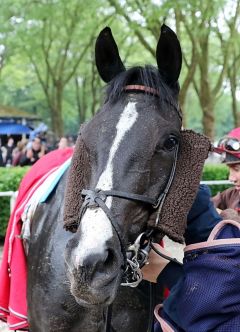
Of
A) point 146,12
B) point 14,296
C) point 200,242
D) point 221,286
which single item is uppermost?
point 146,12

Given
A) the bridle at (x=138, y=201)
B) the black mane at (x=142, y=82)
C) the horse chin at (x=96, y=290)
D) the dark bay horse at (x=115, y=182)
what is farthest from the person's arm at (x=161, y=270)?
the black mane at (x=142, y=82)

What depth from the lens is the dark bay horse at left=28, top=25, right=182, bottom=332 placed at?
68.1 inches

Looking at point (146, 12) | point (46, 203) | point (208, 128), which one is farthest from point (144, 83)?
point (208, 128)

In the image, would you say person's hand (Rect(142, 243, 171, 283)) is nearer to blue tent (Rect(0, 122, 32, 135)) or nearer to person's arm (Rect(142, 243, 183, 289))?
person's arm (Rect(142, 243, 183, 289))

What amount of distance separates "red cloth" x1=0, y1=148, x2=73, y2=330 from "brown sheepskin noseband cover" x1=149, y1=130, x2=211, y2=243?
144 centimetres

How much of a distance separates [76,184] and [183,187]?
1.63ft

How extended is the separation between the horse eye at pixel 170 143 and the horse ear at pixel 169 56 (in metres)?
0.31

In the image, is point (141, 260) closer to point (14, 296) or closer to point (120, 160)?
point (120, 160)

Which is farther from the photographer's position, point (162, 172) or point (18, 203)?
point (18, 203)

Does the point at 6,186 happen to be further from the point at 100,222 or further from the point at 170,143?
the point at 100,222

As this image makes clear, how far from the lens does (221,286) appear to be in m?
1.94

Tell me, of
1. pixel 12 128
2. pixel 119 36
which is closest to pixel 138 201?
Answer: pixel 119 36

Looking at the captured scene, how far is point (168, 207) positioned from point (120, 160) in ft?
0.92

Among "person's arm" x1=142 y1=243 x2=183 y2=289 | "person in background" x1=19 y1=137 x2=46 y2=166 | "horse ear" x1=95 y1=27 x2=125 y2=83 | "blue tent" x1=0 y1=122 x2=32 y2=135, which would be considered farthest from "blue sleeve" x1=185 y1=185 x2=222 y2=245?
"blue tent" x1=0 y1=122 x2=32 y2=135
